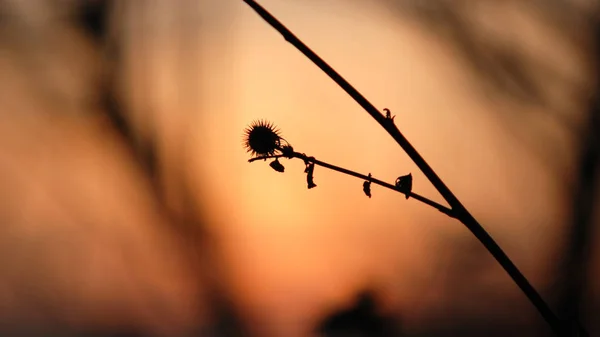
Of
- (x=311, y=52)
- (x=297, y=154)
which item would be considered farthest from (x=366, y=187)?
(x=311, y=52)

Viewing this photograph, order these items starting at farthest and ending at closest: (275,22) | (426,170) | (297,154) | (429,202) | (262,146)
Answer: (262,146), (297,154), (429,202), (426,170), (275,22)

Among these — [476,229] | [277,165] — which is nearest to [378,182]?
[476,229]

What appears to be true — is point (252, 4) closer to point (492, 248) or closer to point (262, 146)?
point (492, 248)

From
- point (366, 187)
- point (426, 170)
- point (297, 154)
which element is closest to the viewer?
point (426, 170)

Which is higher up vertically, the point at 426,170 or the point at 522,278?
the point at 426,170

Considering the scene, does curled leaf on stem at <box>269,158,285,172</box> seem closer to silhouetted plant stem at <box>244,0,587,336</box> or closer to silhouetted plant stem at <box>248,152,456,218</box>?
silhouetted plant stem at <box>248,152,456,218</box>

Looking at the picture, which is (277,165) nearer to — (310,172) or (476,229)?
(310,172)

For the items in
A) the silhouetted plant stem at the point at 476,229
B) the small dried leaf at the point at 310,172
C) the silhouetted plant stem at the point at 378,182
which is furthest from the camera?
the small dried leaf at the point at 310,172

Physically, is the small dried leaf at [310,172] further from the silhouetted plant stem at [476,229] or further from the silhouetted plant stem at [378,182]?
the silhouetted plant stem at [476,229]

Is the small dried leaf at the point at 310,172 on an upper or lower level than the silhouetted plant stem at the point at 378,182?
upper

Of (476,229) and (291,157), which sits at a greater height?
(291,157)

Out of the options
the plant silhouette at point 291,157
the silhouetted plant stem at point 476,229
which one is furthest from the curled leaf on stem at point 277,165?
the silhouetted plant stem at point 476,229
